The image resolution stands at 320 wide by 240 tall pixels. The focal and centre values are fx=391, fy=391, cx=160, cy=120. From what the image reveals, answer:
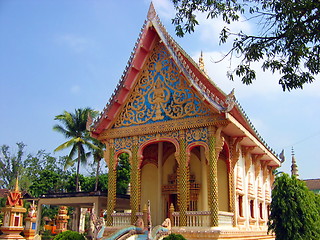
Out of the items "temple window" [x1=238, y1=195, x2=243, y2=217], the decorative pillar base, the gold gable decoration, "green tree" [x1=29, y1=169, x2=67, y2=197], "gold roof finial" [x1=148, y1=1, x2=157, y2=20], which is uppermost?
"gold roof finial" [x1=148, y1=1, x2=157, y2=20]

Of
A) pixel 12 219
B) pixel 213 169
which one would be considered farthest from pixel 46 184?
pixel 213 169

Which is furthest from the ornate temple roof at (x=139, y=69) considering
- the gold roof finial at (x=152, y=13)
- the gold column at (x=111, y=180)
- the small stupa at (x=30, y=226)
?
the small stupa at (x=30, y=226)

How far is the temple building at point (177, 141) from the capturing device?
13852mm

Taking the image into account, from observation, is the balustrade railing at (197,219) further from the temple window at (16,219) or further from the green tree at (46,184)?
the green tree at (46,184)

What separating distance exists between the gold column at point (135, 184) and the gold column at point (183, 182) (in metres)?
1.78

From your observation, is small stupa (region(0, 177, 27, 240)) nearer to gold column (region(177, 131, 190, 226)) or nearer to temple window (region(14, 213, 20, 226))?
temple window (region(14, 213, 20, 226))

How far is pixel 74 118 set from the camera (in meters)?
32.0

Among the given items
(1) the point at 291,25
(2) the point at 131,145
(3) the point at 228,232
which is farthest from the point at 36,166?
(1) the point at 291,25

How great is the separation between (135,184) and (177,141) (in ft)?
7.70

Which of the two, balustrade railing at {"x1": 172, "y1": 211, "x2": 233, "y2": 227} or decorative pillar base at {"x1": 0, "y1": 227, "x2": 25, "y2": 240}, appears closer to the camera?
balustrade railing at {"x1": 172, "y1": 211, "x2": 233, "y2": 227}

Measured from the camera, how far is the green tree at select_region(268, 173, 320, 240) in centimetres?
1209

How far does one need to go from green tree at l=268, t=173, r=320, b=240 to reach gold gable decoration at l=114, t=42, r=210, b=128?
3730 millimetres

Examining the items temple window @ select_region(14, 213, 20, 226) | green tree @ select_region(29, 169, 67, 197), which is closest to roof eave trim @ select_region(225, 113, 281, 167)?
temple window @ select_region(14, 213, 20, 226)

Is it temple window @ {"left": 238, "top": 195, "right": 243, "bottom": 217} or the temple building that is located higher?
the temple building
